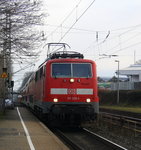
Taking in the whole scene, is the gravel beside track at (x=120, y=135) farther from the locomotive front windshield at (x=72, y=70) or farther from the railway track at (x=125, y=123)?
the locomotive front windshield at (x=72, y=70)

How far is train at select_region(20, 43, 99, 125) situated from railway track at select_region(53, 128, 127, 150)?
701 mm

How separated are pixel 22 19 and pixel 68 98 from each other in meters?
4.29

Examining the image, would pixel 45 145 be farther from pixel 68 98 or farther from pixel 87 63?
pixel 87 63

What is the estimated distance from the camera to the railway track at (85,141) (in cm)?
1340

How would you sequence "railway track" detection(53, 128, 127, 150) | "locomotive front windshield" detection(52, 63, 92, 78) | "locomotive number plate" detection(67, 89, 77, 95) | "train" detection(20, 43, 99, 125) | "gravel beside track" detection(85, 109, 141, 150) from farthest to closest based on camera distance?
"locomotive front windshield" detection(52, 63, 92, 78), "locomotive number plate" detection(67, 89, 77, 95), "train" detection(20, 43, 99, 125), "gravel beside track" detection(85, 109, 141, 150), "railway track" detection(53, 128, 127, 150)

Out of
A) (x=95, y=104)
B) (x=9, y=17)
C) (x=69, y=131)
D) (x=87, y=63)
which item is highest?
(x=9, y=17)

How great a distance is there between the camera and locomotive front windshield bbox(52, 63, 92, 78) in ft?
60.5

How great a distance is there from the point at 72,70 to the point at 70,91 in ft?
3.62

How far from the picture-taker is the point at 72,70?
18547mm

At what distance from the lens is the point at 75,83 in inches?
715

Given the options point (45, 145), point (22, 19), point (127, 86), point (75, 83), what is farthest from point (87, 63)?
point (127, 86)

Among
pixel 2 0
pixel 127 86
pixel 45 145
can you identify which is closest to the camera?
pixel 45 145

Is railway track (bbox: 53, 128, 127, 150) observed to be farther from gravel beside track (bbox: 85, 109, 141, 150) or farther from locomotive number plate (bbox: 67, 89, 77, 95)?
locomotive number plate (bbox: 67, 89, 77, 95)

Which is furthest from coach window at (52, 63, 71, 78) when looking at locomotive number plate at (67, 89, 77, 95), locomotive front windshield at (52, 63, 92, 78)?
locomotive number plate at (67, 89, 77, 95)
